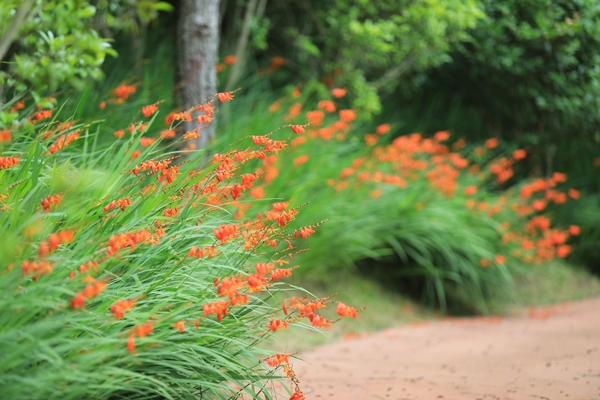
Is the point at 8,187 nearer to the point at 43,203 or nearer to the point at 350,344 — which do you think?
the point at 43,203

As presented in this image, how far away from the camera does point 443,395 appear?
3324 millimetres

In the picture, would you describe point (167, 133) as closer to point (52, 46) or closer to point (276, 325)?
point (52, 46)

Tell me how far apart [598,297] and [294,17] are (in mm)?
4543

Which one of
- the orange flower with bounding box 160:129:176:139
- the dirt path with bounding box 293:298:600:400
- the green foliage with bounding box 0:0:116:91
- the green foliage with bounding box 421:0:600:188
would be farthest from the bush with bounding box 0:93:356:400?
the green foliage with bounding box 421:0:600:188

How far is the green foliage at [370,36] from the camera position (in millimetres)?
6273

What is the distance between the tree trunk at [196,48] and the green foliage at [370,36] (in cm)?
179

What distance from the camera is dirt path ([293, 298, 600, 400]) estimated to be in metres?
3.40

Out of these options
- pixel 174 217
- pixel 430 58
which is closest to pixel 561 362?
pixel 174 217

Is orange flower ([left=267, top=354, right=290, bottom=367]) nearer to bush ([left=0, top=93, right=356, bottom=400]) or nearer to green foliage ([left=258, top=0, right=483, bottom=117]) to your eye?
bush ([left=0, top=93, right=356, bottom=400])

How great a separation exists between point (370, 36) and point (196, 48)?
207 centimetres

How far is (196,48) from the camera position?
4609 mm

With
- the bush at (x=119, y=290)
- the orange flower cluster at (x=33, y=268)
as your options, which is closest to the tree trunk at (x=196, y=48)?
the bush at (x=119, y=290)

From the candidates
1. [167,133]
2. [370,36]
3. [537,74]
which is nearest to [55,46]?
[167,133]

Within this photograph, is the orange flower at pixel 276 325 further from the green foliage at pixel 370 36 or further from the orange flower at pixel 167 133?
the green foliage at pixel 370 36
